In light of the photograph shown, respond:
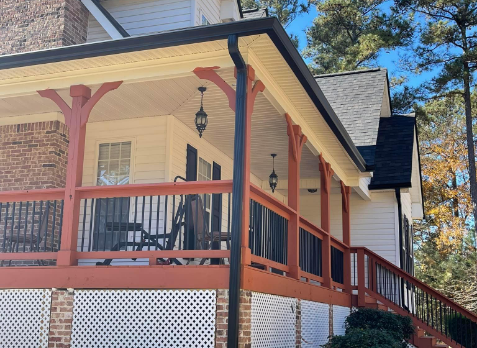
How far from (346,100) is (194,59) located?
34.7 ft

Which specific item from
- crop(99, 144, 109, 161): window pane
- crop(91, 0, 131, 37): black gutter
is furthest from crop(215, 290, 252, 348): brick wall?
crop(91, 0, 131, 37): black gutter

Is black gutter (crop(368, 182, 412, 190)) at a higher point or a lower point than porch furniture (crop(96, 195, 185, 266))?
higher

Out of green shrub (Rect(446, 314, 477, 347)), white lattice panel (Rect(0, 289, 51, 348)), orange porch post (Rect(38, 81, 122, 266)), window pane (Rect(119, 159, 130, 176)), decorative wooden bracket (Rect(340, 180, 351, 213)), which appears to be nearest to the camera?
white lattice panel (Rect(0, 289, 51, 348))

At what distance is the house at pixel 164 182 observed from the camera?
6.92m

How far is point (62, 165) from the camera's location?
10391mm

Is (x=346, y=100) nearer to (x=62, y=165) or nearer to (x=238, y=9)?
(x=238, y=9)

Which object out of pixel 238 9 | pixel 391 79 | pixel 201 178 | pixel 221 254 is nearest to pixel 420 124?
pixel 391 79

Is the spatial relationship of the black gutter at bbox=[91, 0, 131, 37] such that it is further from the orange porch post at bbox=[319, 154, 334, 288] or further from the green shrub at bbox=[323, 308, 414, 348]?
the green shrub at bbox=[323, 308, 414, 348]

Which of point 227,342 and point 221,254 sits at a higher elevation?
point 221,254

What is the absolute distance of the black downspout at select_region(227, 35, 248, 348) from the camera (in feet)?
21.3

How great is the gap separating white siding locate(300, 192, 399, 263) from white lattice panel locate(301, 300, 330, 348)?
16.1 feet

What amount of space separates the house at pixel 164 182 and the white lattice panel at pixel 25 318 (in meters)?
0.02

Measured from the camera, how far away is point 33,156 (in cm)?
1032

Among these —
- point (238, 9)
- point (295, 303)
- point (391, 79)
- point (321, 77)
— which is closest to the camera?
point (295, 303)
